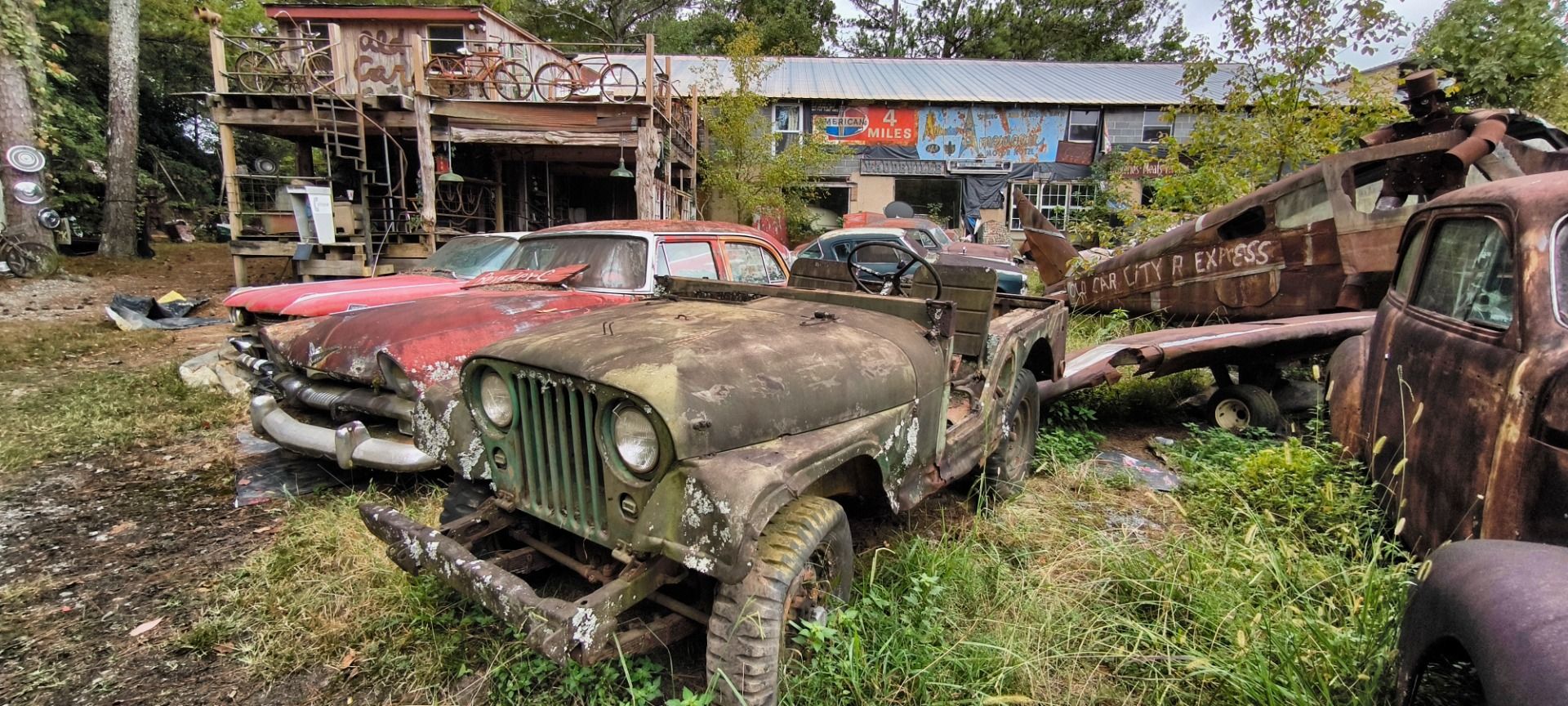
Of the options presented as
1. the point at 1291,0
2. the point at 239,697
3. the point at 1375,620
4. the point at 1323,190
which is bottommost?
the point at 239,697

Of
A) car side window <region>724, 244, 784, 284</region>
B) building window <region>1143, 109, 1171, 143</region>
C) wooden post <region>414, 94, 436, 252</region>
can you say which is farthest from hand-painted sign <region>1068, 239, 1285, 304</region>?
building window <region>1143, 109, 1171, 143</region>

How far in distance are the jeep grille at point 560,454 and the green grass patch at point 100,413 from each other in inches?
171

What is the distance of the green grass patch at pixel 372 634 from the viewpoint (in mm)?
2439

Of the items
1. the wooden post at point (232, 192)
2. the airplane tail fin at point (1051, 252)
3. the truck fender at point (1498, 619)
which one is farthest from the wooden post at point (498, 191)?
the truck fender at point (1498, 619)

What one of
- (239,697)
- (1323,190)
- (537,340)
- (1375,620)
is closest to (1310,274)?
(1323,190)

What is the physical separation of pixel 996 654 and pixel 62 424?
21.4 feet

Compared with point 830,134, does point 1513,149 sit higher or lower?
lower

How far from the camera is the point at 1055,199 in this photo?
832 inches

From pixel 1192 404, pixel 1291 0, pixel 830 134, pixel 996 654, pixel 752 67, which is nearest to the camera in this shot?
pixel 996 654

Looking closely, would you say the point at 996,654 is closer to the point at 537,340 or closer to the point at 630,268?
the point at 537,340

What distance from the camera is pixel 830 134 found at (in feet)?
68.3

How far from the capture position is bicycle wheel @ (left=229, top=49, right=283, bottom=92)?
38.5 feet

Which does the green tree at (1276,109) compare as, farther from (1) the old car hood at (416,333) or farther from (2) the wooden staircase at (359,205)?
(2) the wooden staircase at (359,205)

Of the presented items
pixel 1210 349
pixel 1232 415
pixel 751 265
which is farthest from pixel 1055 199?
pixel 751 265
